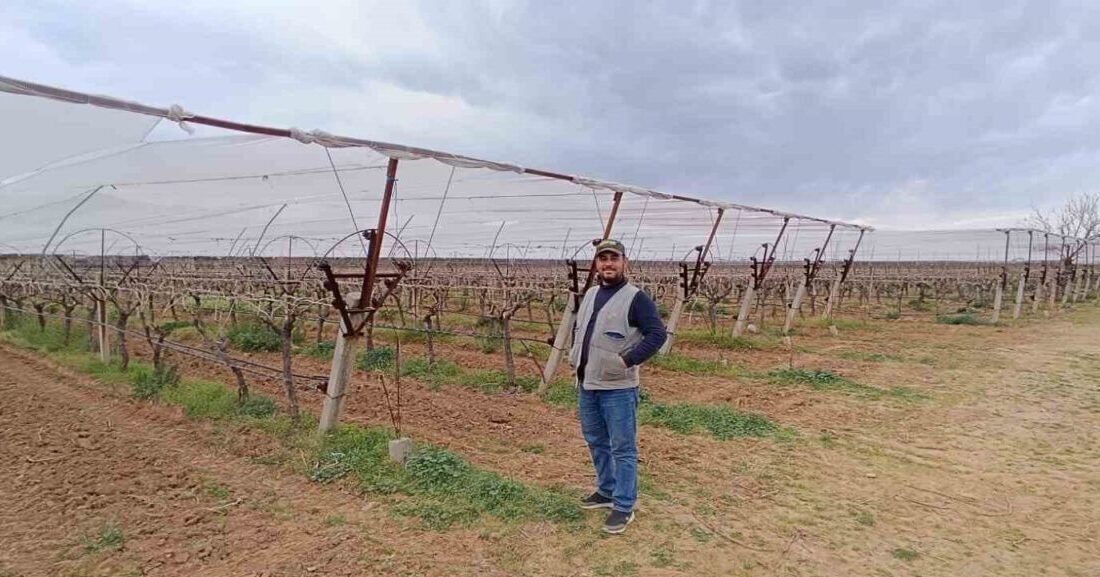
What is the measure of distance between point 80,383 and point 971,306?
23.4 metres

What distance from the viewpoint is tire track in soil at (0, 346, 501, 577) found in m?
3.16

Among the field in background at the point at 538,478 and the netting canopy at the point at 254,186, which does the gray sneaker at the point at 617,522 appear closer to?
the field in background at the point at 538,478

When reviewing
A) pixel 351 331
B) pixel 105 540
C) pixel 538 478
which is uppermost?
pixel 351 331

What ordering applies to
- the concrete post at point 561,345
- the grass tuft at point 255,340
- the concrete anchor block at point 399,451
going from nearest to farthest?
the concrete anchor block at point 399,451, the concrete post at point 561,345, the grass tuft at point 255,340

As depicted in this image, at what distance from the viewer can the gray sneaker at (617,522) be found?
11.3 ft

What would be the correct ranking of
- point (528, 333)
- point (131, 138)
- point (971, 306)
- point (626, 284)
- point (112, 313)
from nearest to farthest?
point (626, 284) < point (131, 138) < point (528, 333) < point (112, 313) < point (971, 306)

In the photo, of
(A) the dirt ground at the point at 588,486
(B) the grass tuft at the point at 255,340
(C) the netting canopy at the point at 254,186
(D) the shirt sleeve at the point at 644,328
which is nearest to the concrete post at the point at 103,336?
(A) the dirt ground at the point at 588,486

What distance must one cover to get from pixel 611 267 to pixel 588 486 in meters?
1.68

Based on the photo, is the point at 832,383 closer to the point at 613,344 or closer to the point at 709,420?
the point at 709,420

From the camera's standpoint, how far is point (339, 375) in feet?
16.1

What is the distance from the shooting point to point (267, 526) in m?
3.58

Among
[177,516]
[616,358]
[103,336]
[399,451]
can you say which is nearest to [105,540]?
[177,516]

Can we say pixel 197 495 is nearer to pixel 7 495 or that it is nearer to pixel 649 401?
pixel 7 495

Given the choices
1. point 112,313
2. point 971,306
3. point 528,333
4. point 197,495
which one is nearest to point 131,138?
point 197,495
